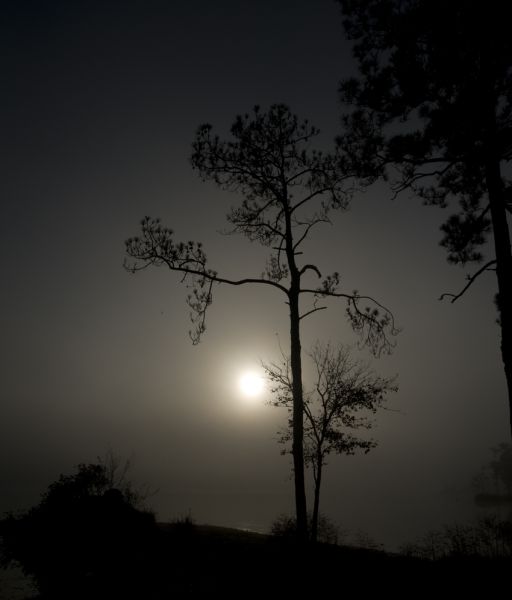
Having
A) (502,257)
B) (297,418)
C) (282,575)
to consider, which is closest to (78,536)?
(297,418)

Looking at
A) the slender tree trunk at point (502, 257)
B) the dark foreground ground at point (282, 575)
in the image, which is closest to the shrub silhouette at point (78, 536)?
the dark foreground ground at point (282, 575)

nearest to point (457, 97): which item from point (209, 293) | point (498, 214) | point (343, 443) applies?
point (498, 214)

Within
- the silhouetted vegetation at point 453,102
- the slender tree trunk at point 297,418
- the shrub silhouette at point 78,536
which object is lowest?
the shrub silhouette at point 78,536

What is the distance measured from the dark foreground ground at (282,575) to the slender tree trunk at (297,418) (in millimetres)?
1270

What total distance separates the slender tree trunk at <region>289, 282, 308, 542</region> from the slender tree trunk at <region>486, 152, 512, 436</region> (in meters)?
5.89

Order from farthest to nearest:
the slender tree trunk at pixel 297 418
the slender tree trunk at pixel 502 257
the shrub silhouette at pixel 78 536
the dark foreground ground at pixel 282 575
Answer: the shrub silhouette at pixel 78 536 < the slender tree trunk at pixel 297 418 < the slender tree trunk at pixel 502 257 < the dark foreground ground at pixel 282 575

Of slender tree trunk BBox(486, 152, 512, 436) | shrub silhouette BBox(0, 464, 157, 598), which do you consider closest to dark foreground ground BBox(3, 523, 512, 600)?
shrub silhouette BBox(0, 464, 157, 598)

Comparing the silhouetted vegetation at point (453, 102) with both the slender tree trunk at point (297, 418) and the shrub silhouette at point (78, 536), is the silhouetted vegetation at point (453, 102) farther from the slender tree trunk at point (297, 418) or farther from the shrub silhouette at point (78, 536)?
the shrub silhouette at point (78, 536)

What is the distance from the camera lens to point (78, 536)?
15602 millimetres

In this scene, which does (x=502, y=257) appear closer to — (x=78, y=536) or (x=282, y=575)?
(x=282, y=575)

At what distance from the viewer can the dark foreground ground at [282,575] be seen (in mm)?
7172

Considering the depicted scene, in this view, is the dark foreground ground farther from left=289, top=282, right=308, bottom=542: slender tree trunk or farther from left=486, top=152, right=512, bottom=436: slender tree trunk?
left=486, top=152, right=512, bottom=436: slender tree trunk

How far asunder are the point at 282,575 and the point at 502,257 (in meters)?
8.67

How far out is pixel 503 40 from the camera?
31.5 feet
